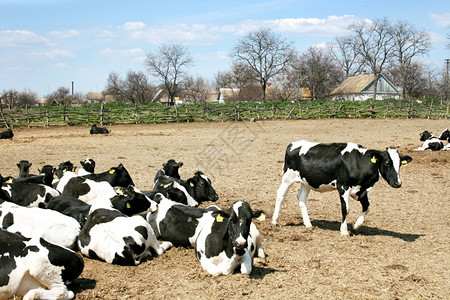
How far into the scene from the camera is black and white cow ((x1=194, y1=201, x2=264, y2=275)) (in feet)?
18.6

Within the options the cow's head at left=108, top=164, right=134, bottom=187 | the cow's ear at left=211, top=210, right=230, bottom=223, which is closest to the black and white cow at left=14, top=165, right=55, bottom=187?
the cow's head at left=108, top=164, right=134, bottom=187

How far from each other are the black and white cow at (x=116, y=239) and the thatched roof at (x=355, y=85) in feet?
228

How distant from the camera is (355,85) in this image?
75375mm

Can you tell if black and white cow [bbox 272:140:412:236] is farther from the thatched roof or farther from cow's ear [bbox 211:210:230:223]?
the thatched roof

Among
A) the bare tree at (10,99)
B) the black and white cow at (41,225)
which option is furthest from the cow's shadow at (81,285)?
the bare tree at (10,99)

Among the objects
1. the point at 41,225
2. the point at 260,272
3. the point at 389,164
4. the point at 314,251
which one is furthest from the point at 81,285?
the point at 389,164

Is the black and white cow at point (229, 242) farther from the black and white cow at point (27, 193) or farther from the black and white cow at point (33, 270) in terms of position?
the black and white cow at point (27, 193)

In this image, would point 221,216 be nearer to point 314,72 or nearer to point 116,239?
point 116,239

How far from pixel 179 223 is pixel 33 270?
8.57 feet

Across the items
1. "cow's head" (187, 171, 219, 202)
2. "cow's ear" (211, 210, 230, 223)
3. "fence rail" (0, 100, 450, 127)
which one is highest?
"fence rail" (0, 100, 450, 127)

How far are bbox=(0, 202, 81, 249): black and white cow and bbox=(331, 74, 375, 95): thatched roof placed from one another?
2740 inches

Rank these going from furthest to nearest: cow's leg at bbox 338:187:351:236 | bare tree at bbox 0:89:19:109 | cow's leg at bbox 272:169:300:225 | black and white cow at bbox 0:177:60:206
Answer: bare tree at bbox 0:89:19:109 → cow's leg at bbox 272:169:300:225 → black and white cow at bbox 0:177:60:206 → cow's leg at bbox 338:187:351:236

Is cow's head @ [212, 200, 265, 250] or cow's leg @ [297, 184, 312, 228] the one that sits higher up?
cow's head @ [212, 200, 265, 250]

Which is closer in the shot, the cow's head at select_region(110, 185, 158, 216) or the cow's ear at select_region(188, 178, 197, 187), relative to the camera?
the cow's head at select_region(110, 185, 158, 216)
